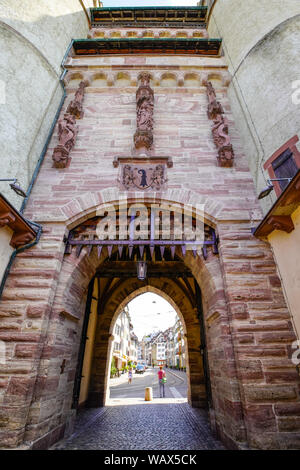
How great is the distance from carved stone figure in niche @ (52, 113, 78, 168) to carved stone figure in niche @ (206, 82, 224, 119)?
3841 mm

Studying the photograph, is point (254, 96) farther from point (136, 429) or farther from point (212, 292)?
point (136, 429)

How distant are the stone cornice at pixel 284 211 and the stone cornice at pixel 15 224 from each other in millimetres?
4260

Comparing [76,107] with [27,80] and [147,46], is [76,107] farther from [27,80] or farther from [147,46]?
[147,46]

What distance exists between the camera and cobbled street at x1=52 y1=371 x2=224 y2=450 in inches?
153

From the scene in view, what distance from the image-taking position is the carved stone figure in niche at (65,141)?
208 inches

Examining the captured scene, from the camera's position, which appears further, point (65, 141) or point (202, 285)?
point (65, 141)

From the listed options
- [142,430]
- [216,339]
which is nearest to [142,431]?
[142,430]

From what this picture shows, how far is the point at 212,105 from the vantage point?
244 inches

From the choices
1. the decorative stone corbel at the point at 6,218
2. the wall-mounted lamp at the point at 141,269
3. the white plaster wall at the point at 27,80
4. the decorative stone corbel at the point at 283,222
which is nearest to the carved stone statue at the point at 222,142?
the decorative stone corbel at the point at 283,222

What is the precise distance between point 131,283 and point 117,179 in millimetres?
5805

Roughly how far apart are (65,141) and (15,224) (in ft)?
8.84

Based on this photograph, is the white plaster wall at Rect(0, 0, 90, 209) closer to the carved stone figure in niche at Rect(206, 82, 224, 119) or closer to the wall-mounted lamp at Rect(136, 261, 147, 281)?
the wall-mounted lamp at Rect(136, 261, 147, 281)

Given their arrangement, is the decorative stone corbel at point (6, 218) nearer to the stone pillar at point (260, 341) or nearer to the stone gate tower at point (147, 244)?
the stone gate tower at point (147, 244)

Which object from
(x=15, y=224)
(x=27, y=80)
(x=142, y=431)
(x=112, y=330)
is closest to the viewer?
(x=15, y=224)
